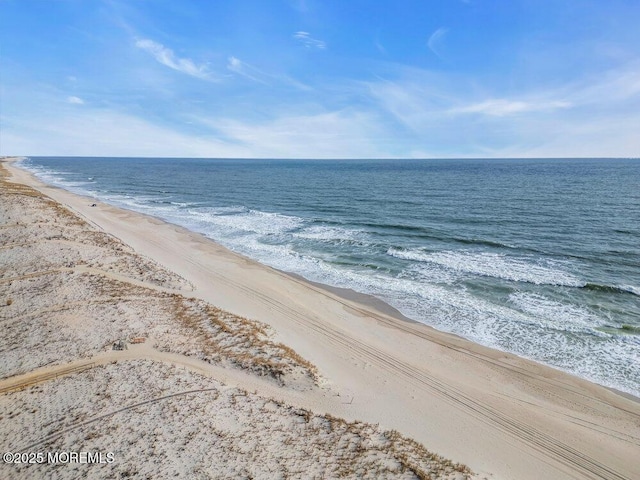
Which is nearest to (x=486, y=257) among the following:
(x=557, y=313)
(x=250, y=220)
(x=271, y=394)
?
(x=557, y=313)

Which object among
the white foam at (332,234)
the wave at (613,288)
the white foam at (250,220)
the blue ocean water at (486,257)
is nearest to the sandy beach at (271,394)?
the blue ocean water at (486,257)

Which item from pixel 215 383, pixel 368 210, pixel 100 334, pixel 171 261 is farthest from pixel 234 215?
pixel 215 383

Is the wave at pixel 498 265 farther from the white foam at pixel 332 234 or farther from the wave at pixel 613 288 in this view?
the white foam at pixel 332 234

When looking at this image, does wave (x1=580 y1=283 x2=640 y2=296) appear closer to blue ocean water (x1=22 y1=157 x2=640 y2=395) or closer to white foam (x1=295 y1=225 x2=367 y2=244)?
blue ocean water (x1=22 y1=157 x2=640 y2=395)

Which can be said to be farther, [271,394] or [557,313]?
[557,313]

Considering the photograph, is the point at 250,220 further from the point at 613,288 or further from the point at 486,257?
the point at 613,288

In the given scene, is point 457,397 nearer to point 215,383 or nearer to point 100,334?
point 215,383
